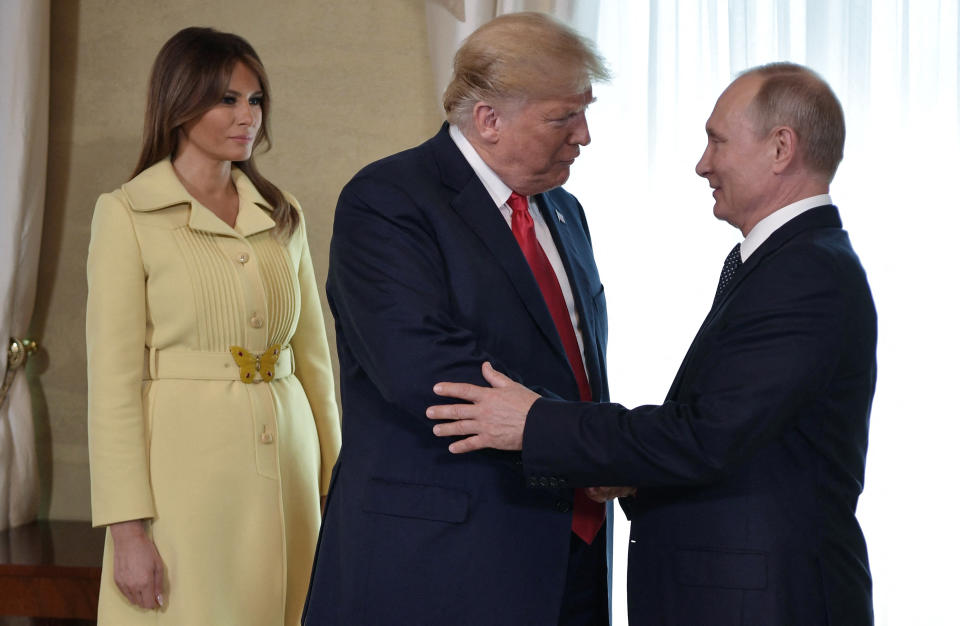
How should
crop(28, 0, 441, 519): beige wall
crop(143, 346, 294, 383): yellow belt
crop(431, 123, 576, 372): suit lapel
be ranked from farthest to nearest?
crop(28, 0, 441, 519): beige wall → crop(143, 346, 294, 383): yellow belt → crop(431, 123, 576, 372): suit lapel

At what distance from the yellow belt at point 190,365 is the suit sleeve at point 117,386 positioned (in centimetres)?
5

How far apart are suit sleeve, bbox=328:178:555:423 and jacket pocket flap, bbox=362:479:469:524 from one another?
0.45ft

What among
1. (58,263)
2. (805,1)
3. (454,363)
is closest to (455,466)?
(454,363)

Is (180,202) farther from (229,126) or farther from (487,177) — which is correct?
(487,177)

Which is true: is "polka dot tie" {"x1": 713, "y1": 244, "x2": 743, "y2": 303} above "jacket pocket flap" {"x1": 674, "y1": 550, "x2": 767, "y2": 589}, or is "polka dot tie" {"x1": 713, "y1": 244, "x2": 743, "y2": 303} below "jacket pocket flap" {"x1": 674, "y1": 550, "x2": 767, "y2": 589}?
above

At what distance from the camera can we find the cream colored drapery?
9.67 ft

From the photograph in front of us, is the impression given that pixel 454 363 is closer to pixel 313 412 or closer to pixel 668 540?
pixel 668 540

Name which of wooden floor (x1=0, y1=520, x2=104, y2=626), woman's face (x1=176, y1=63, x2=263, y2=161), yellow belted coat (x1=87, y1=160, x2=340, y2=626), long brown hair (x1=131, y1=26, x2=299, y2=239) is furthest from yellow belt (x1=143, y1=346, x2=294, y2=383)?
wooden floor (x1=0, y1=520, x2=104, y2=626)

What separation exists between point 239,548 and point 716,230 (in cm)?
160

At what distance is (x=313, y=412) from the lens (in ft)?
8.14

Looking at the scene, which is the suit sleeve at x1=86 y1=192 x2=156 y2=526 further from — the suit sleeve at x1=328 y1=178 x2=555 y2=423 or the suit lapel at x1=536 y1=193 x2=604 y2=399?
the suit lapel at x1=536 y1=193 x2=604 y2=399

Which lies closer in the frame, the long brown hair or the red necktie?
the red necktie

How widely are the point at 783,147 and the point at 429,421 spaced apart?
0.73 meters

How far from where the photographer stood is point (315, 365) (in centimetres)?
246
